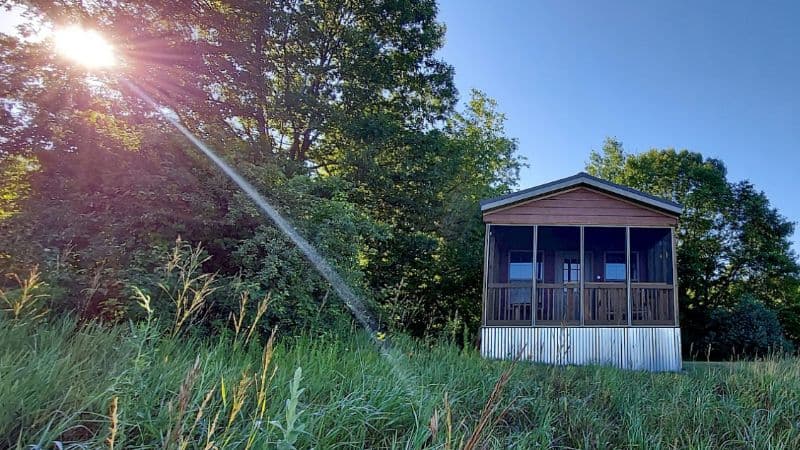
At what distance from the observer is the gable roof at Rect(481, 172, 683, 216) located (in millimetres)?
9242

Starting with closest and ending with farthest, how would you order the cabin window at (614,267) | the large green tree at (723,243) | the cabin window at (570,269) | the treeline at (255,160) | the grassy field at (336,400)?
the grassy field at (336,400)
the treeline at (255,160)
the cabin window at (614,267)
the cabin window at (570,269)
the large green tree at (723,243)

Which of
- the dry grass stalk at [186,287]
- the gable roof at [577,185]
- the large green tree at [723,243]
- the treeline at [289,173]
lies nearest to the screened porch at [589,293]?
the gable roof at [577,185]

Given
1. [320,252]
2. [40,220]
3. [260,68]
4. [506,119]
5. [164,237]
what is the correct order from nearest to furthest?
[40,220]
[164,237]
[320,252]
[260,68]
[506,119]

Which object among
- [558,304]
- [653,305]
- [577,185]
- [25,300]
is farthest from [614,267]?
[25,300]

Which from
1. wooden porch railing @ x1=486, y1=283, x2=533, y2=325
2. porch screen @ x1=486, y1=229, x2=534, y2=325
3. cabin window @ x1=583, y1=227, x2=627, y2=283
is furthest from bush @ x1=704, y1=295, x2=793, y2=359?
wooden porch railing @ x1=486, y1=283, x2=533, y2=325

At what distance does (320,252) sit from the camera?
21.7 feet

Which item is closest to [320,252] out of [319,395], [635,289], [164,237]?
[164,237]

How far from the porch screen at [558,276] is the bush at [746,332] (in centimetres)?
507

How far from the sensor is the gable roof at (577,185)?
9.24 meters

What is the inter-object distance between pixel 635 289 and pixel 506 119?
13.7 meters

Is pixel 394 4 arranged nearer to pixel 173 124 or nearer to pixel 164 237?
pixel 173 124

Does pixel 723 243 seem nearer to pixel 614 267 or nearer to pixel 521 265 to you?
pixel 614 267

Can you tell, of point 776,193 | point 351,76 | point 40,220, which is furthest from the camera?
point 776,193

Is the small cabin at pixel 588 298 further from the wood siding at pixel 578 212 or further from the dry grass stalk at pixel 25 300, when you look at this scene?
the dry grass stalk at pixel 25 300
